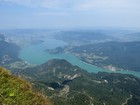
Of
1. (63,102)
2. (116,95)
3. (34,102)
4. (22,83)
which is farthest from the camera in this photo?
(116,95)

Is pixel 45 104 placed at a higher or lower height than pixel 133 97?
higher

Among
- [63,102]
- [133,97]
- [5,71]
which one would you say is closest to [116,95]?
[133,97]

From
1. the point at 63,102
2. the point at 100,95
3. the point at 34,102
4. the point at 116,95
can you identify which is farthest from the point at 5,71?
the point at 116,95

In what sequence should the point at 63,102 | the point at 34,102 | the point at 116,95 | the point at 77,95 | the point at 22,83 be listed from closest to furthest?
the point at 34,102 < the point at 22,83 < the point at 63,102 < the point at 77,95 < the point at 116,95

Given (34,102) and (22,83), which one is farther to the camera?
(22,83)

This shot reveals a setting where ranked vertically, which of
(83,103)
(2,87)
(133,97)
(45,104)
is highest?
(2,87)

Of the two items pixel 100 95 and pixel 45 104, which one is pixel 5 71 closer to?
pixel 45 104
